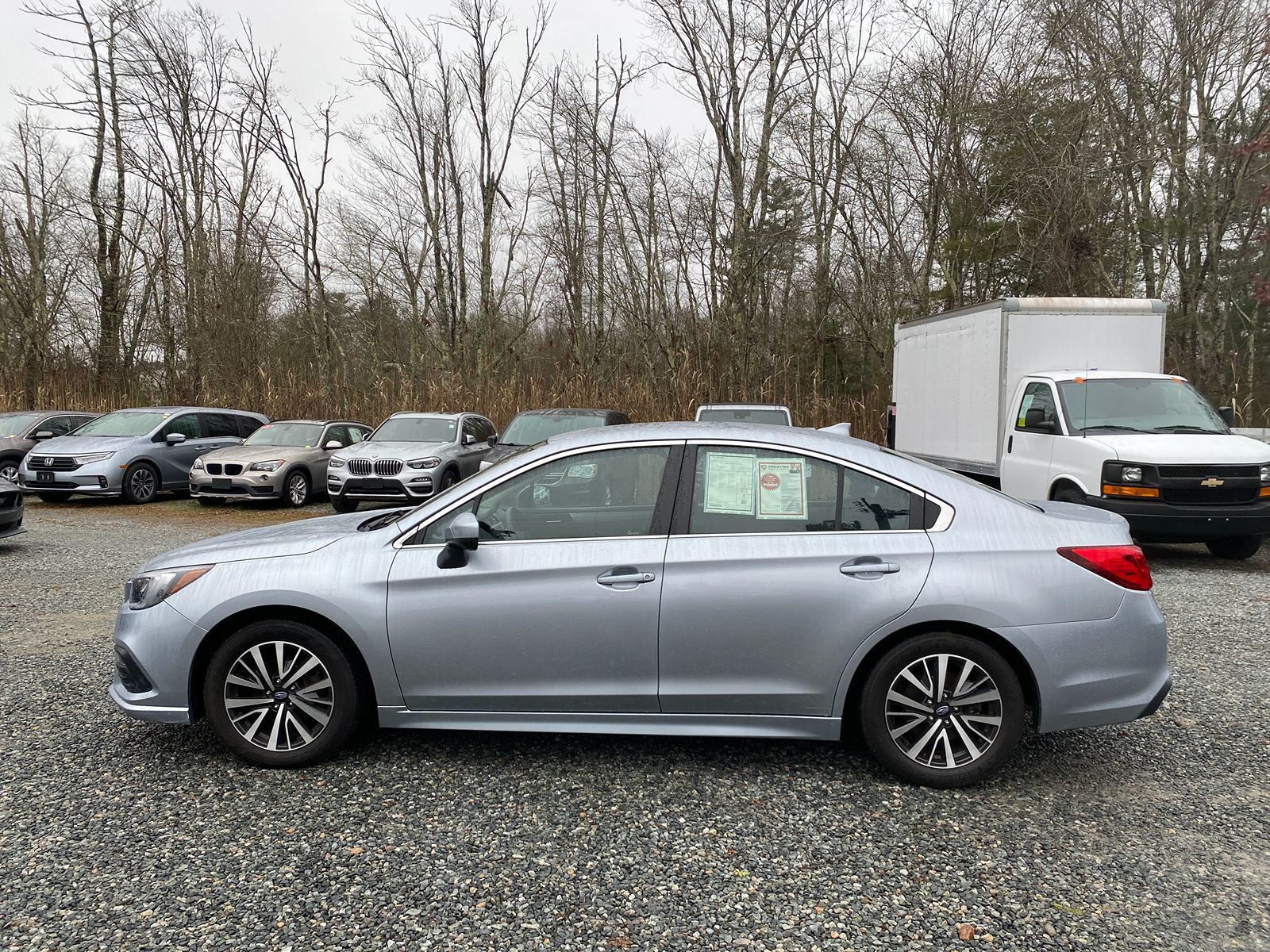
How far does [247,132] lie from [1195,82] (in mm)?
28308

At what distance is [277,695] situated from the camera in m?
3.74

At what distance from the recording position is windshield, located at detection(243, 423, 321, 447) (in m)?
16.2

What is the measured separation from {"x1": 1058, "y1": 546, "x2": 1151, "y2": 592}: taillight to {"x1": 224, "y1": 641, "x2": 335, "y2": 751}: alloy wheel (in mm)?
3319

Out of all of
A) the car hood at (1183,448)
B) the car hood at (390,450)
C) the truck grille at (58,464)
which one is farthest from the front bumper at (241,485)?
the car hood at (1183,448)

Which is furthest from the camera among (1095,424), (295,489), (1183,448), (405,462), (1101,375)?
(295,489)

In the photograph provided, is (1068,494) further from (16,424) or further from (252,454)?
(16,424)

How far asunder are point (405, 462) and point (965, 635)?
11.3 m

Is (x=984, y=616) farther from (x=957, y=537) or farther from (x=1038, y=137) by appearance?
(x=1038, y=137)

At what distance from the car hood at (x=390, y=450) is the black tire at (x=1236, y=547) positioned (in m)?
11.1

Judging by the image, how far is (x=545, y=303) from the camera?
2972 cm

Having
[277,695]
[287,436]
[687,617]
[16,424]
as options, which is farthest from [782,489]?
[16,424]

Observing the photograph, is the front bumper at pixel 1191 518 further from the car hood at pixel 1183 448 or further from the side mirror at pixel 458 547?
the side mirror at pixel 458 547

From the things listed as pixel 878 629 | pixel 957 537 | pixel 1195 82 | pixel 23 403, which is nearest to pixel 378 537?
pixel 878 629

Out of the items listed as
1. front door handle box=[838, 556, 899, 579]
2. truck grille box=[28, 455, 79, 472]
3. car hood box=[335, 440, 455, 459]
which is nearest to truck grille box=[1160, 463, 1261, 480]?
front door handle box=[838, 556, 899, 579]
